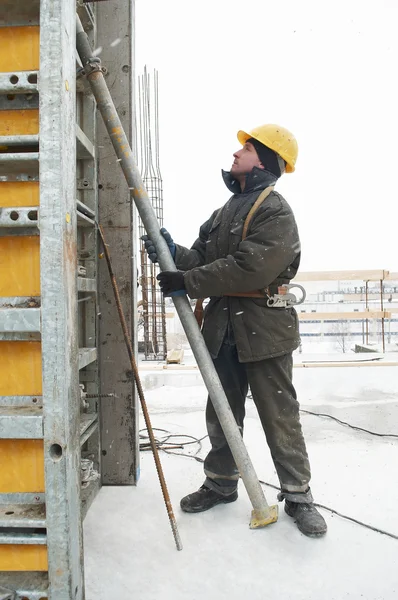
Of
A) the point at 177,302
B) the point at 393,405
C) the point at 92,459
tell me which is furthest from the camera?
the point at 393,405

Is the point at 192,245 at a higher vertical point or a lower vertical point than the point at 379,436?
higher

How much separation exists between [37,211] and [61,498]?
2.59 ft

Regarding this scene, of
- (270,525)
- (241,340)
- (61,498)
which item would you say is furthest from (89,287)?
(270,525)

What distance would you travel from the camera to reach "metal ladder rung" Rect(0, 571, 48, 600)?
4.21 feet

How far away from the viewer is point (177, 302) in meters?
2.07

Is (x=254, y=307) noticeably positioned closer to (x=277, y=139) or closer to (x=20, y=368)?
(x=277, y=139)

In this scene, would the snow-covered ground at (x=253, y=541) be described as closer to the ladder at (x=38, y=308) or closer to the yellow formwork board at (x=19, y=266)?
the ladder at (x=38, y=308)

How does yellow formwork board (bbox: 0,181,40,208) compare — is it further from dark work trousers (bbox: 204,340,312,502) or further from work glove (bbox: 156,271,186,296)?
dark work trousers (bbox: 204,340,312,502)

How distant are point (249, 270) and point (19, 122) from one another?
1078 mm

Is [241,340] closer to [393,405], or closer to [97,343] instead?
[97,343]

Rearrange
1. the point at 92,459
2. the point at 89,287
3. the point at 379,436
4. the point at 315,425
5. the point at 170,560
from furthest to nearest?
the point at 315,425 < the point at 379,436 < the point at 92,459 < the point at 89,287 < the point at 170,560

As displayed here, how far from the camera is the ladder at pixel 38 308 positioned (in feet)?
4.10

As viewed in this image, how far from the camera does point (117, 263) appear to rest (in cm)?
250

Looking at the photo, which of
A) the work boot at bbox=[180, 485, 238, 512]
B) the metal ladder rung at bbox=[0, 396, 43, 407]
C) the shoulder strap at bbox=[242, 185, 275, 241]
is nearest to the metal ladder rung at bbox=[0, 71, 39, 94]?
the metal ladder rung at bbox=[0, 396, 43, 407]
